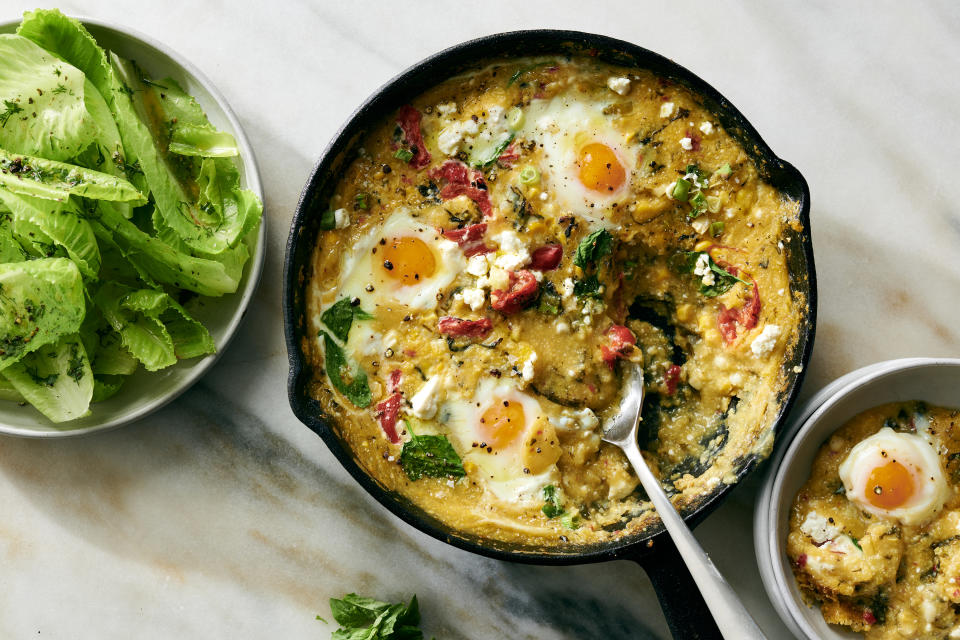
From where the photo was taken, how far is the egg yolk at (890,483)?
225 centimetres

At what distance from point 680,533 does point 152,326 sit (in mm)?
1597

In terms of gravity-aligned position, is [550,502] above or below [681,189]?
below

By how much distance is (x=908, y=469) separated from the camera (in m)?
2.26

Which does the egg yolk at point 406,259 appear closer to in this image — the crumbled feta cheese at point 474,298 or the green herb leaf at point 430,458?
the crumbled feta cheese at point 474,298

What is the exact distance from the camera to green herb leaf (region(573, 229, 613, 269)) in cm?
227

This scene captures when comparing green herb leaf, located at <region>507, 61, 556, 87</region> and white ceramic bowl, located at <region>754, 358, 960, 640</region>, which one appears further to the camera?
green herb leaf, located at <region>507, 61, 556, 87</region>

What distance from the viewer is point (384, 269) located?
2.29 meters

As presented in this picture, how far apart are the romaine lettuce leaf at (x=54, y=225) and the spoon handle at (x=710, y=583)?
5.62 feet

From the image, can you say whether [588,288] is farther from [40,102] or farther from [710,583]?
[40,102]

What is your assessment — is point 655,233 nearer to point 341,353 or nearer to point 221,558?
point 341,353

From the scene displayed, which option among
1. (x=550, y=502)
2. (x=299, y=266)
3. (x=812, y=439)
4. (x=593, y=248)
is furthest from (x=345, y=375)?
(x=812, y=439)

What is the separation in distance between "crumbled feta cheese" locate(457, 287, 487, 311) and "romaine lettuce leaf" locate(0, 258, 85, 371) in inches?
41.9

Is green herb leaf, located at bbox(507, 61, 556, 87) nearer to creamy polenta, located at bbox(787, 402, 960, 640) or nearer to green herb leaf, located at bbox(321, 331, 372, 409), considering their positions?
green herb leaf, located at bbox(321, 331, 372, 409)

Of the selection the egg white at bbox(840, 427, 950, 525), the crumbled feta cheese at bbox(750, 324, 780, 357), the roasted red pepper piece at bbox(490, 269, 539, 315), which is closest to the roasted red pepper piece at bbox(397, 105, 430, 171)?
the roasted red pepper piece at bbox(490, 269, 539, 315)
